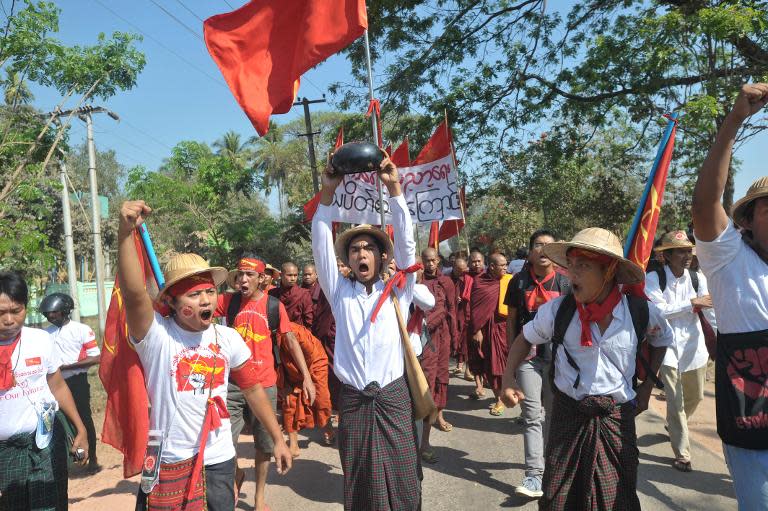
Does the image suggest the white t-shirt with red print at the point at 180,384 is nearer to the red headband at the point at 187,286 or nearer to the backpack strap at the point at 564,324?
the red headband at the point at 187,286

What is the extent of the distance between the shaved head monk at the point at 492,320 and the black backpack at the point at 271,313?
317 cm

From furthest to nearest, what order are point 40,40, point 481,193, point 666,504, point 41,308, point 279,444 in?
1. point 481,193
2. point 40,40
3. point 41,308
4. point 666,504
5. point 279,444

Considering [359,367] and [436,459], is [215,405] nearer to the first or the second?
[359,367]

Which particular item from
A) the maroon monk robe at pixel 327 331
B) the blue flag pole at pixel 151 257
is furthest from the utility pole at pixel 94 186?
the blue flag pole at pixel 151 257

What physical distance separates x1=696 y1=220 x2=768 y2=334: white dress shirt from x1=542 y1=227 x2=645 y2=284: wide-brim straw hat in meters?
0.39

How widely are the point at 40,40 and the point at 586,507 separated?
9.52 metres

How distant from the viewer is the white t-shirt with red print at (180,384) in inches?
105

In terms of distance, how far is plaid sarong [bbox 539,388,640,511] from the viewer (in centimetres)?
269

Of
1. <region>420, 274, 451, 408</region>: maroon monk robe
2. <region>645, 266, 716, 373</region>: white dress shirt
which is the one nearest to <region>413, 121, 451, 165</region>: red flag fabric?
<region>420, 274, 451, 408</region>: maroon monk robe

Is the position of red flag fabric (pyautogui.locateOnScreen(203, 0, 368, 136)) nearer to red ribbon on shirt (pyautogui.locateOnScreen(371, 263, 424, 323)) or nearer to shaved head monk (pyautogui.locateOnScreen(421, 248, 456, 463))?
red ribbon on shirt (pyautogui.locateOnScreen(371, 263, 424, 323))

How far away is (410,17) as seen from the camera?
40.0 ft

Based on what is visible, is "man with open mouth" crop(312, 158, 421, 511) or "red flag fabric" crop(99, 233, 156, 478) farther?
"man with open mouth" crop(312, 158, 421, 511)

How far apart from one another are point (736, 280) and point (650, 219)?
1101 millimetres

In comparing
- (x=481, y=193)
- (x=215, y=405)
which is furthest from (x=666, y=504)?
(x=481, y=193)
